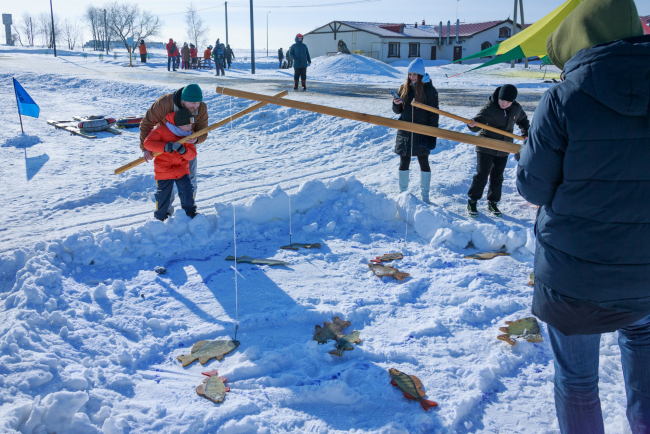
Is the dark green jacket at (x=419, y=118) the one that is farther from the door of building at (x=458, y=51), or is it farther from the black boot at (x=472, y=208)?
the door of building at (x=458, y=51)

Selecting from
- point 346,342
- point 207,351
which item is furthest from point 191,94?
point 346,342

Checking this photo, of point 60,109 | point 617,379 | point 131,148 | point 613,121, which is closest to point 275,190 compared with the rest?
point 617,379

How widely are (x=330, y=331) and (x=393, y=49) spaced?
40.6 meters

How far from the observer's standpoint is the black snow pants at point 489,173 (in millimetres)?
5180

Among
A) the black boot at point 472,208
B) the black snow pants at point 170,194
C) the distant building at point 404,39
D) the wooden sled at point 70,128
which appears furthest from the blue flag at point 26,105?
the distant building at point 404,39

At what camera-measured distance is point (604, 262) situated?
1.61m

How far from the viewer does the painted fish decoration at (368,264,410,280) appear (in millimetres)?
3902

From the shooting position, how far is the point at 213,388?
8.43ft

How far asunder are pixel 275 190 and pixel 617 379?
137 inches

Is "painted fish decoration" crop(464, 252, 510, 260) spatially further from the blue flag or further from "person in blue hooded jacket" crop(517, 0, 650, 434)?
the blue flag

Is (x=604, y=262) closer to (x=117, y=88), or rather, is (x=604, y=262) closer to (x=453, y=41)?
(x=117, y=88)

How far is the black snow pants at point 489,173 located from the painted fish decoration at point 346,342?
9.45ft

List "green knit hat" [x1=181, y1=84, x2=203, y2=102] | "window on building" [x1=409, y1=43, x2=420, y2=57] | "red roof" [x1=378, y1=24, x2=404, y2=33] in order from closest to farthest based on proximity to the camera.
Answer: "green knit hat" [x1=181, y1=84, x2=203, y2=102], "window on building" [x1=409, y1=43, x2=420, y2=57], "red roof" [x1=378, y1=24, x2=404, y2=33]

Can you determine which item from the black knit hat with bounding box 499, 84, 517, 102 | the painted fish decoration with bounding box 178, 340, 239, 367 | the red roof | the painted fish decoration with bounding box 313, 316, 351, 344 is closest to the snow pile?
the red roof
